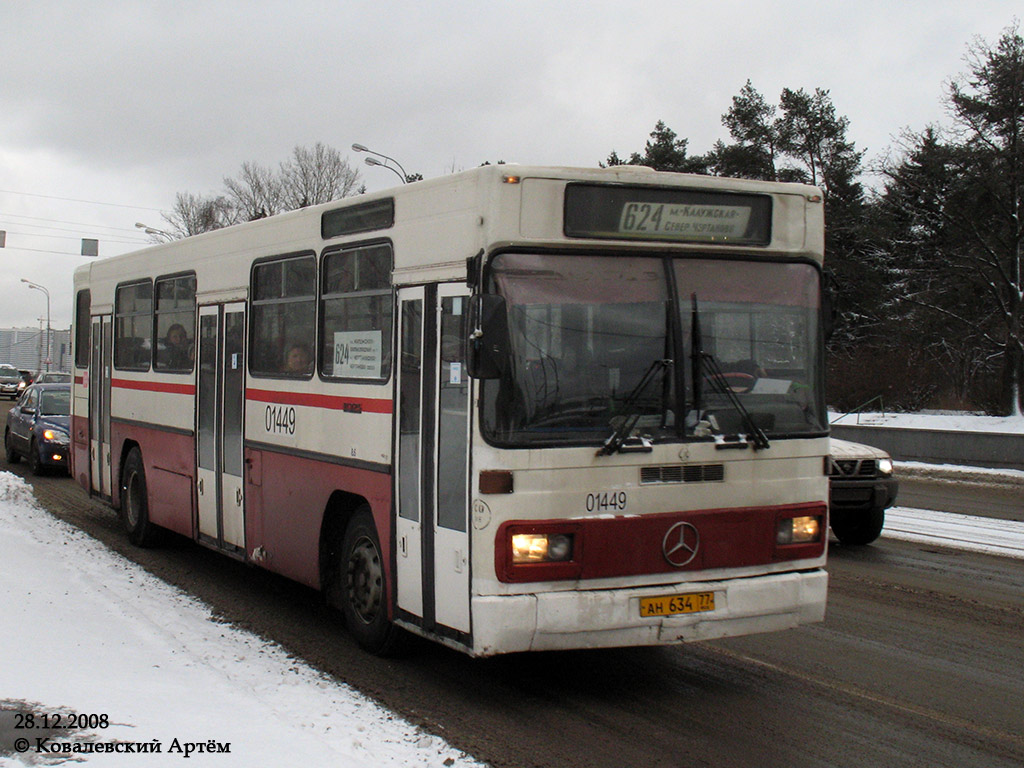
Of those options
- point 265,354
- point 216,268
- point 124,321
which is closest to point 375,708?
point 265,354

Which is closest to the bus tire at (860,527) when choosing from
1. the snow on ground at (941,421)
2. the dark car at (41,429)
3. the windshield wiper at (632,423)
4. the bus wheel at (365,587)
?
the bus wheel at (365,587)

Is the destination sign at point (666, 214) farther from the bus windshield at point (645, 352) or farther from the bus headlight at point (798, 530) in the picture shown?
the bus headlight at point (798, 530)

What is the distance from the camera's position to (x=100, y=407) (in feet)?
43.4

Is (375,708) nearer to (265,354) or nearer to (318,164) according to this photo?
(265,354)

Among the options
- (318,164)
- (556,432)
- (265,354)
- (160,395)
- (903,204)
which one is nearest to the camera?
(556,432)

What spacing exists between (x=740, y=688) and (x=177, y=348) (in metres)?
6.70

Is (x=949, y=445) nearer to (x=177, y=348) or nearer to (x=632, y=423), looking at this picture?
(x=177, y=348)

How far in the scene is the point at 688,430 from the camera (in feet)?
20.6

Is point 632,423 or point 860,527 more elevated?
point 632,423

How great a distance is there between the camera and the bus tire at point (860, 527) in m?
12.2

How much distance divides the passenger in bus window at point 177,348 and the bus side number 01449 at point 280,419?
212 centimetres

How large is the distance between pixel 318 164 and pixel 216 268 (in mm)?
56514

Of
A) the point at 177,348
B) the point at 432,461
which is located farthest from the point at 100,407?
the point at 432,461

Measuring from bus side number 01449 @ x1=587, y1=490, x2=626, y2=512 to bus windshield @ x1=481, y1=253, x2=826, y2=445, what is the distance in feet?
1.03
